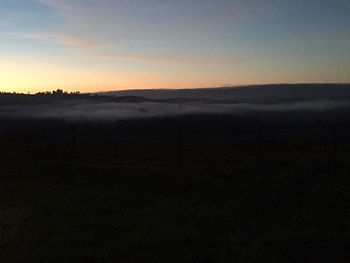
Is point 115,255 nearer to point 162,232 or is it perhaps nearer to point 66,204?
point 162,232

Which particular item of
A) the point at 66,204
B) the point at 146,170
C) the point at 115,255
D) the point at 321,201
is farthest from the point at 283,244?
the point at 146,170

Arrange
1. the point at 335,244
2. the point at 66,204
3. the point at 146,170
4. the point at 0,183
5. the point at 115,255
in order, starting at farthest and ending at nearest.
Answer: the point at 146,170 → the point at 0,183 → the point at 66,204 → the point at 335,244 → the point at 115,255

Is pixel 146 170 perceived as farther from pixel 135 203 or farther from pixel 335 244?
pixel 335 244

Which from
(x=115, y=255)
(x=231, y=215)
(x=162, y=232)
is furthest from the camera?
(x=231, y=215)

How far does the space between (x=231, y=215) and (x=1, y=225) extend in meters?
6.04

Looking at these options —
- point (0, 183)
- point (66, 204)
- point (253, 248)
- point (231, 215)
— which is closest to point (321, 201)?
point (231, 215)

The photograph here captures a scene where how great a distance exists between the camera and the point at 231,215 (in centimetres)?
1318

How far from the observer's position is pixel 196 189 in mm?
18281

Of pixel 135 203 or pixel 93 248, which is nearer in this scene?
pixel 93 248

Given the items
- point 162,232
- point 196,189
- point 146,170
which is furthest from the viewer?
point 146,170

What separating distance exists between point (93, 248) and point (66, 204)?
5.19 meters

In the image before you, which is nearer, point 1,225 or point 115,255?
point 115,255

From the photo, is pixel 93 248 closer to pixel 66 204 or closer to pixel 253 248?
pixel 253 248

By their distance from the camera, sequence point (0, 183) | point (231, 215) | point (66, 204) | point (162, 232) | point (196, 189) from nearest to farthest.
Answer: point (162, 232)
point (231, 215)
point (66, 204)
point (196, 189)
point (0, 183)
